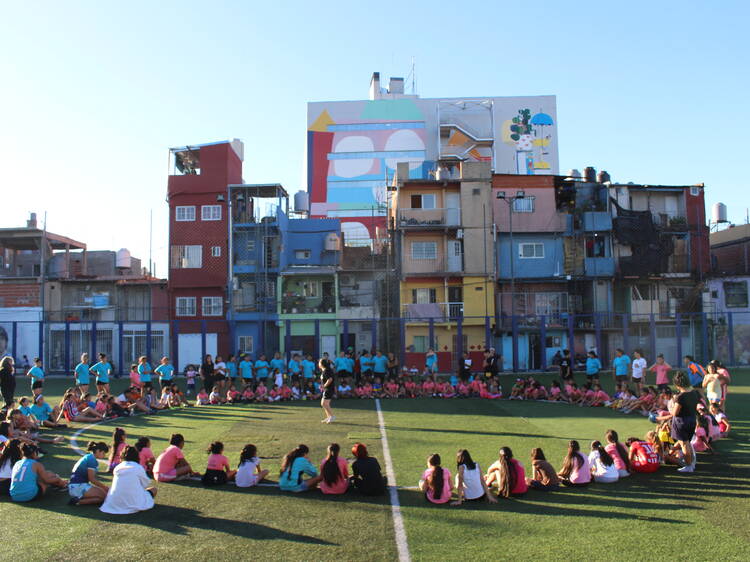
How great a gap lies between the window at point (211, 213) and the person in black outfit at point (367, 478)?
34268 mm

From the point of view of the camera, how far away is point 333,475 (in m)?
9.36

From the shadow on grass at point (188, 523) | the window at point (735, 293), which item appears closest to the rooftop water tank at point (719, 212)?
the window at point (735, 293)

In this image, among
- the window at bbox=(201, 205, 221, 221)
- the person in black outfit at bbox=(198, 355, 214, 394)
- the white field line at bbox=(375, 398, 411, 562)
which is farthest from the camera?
the window at bbox=(201, 205, 221, 221)

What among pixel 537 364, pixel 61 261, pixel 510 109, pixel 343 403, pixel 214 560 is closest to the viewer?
pixel 214 560

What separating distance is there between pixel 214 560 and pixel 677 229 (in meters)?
41.3

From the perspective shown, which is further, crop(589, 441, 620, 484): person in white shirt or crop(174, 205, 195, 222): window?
crop(174, 205, 195, 222): window

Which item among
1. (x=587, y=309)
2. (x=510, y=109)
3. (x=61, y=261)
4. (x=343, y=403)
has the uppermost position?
(x=510, y=109)

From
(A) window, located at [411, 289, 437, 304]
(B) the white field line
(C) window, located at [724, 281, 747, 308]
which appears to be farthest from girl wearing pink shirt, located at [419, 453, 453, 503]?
(C) window, located at [724, 281, 747, 308]

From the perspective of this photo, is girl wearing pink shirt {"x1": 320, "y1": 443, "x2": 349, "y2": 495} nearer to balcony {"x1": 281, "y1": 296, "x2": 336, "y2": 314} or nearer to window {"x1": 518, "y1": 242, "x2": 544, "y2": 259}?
balcony {"x1": 281, "y1": 296, "x2": 336, "y2": 314}

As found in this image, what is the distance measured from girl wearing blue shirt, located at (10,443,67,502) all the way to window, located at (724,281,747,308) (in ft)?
140

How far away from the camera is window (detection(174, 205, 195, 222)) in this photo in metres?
41.5

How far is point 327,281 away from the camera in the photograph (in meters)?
40.6

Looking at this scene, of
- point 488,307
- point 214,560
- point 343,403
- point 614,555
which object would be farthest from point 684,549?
point 488,307

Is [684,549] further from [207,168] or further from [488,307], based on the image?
[207,168]
